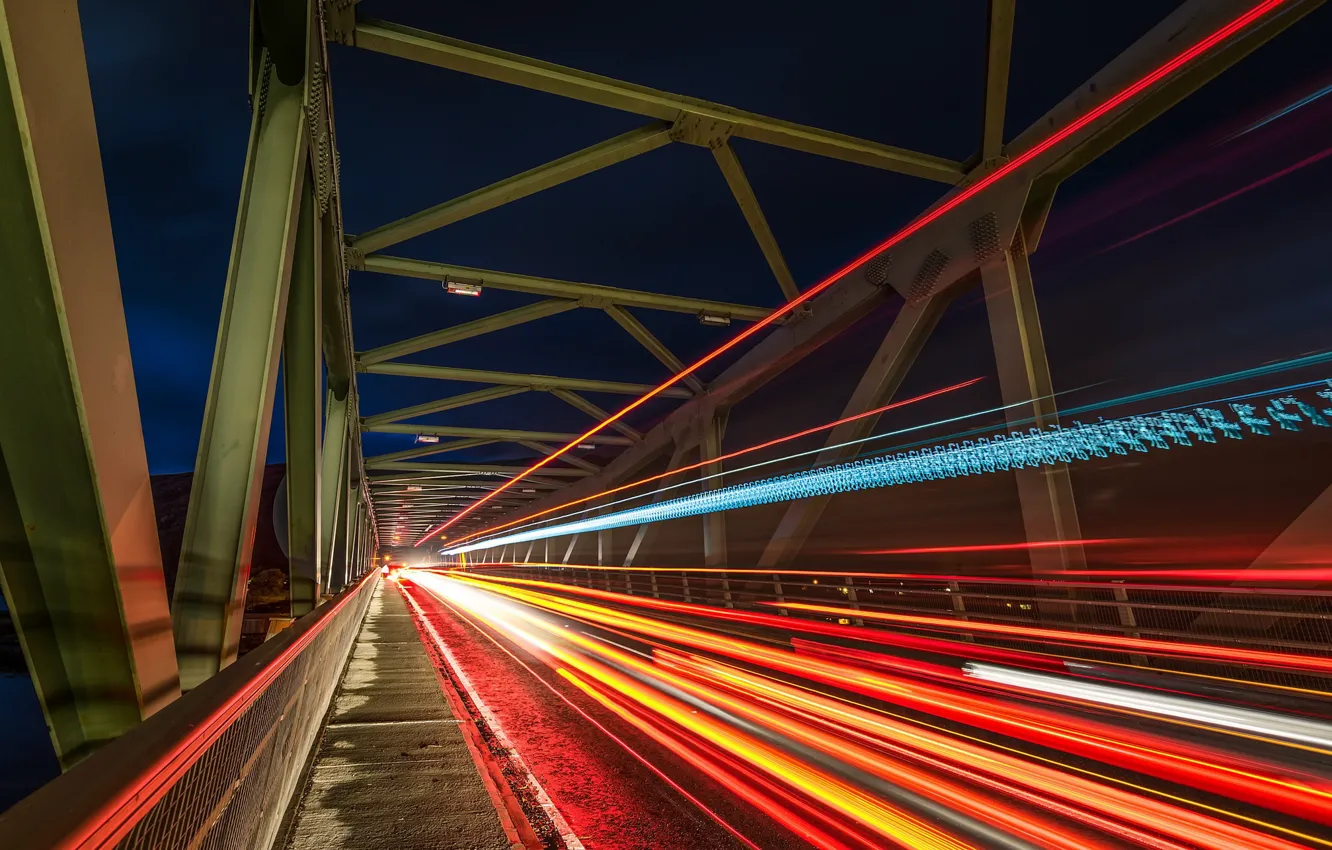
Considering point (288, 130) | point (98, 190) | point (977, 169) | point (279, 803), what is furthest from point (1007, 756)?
point (977, 169)

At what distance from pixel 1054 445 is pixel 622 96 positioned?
7.87 metres

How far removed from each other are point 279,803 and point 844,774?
152 inches

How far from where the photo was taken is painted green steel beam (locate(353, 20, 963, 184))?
7.74 metres

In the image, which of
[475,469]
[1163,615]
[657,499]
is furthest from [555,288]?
[475,469]

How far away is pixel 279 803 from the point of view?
385 cm

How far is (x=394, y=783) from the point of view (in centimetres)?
481

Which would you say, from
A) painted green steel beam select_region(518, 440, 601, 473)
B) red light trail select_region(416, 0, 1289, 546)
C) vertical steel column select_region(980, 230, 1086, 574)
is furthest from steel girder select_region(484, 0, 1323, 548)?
painted green steel beam select_region(518, 440, 601, 473)

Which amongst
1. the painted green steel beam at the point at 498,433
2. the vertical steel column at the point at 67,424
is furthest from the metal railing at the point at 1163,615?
the painted green steel beam at the point at 498,433

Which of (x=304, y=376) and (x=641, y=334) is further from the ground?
(x=641, y=334)

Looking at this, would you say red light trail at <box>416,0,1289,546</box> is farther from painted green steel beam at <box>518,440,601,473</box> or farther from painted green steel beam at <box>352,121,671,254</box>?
painted green steel beam at <box>518,440,601,473</box>

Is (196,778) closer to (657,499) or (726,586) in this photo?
(726,586)

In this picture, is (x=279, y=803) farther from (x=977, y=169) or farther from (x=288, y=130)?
(x=977, y=169)

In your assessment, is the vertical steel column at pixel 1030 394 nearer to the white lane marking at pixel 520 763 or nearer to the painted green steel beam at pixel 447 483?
the white lane marking at pixel 520 763

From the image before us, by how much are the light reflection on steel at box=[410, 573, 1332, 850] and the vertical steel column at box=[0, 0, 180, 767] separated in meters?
3.72
